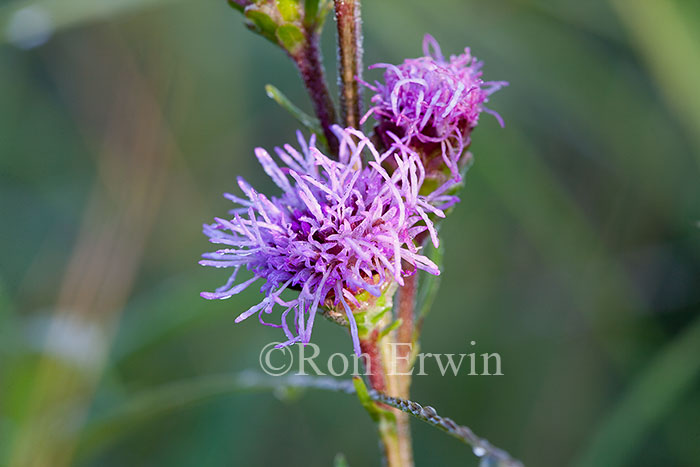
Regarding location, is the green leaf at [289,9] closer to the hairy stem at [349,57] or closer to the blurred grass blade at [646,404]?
the hairy stem at [349,57]

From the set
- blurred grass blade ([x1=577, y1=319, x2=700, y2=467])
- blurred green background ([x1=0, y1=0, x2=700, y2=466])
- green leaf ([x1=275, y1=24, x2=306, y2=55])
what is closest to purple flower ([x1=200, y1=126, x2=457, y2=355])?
green leaf ([x1=275, y1=24, x2=306, y2=55])

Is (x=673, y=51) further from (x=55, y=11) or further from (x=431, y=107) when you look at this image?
(x=55, y=11)

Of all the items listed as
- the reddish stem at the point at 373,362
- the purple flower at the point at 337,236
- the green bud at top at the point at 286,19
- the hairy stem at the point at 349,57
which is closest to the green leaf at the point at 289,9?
the green bud at top at the point at 286,19

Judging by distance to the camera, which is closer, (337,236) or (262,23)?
(337,236)

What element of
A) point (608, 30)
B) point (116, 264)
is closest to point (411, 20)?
point (608, 30)

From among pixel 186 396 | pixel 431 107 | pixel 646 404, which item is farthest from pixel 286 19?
pixel 646 404

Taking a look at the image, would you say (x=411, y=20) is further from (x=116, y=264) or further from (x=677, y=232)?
(x=116, y=264)

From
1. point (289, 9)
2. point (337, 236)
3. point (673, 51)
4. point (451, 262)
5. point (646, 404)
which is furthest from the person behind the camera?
point (451, 262)

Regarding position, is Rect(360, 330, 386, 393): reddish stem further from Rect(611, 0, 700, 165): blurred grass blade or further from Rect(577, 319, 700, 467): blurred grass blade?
Rect(611, 0, 700, 165): blurred grass blade

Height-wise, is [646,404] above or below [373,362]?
below
